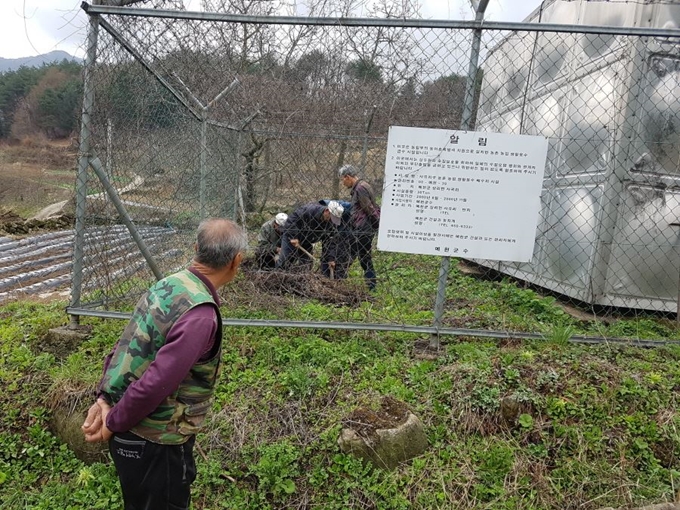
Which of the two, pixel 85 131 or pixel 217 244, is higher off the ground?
pixel 85 131

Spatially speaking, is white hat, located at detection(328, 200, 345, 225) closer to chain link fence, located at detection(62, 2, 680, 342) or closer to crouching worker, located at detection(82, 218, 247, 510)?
chain link fence, located at detection(62, 2, 680, 342)

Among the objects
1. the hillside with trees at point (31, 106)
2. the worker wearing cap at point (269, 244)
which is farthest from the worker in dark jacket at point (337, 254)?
the hillside with trees at point (31, 106)

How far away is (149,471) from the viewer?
173 cm

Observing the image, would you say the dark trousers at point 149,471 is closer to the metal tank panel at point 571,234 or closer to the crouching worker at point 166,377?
the crouching worker at point 166,377

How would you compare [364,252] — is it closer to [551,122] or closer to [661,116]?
[551,122]

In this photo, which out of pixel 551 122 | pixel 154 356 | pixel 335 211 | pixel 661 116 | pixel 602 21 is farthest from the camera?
pixel 335 211

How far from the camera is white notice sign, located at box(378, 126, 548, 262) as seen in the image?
9.53 ft

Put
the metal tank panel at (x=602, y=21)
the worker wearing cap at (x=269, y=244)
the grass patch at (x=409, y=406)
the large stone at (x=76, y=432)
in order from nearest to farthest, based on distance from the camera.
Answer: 1. the grass patch at (x=409, y=406)
2. the large stone at (x=76, y=432)
3. the metal tank panel at (x=602, y=21)
4. the worker wearing cap at (x=269, y=244)

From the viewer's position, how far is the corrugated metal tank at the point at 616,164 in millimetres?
3699

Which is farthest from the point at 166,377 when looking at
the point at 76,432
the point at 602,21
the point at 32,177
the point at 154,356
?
the point at 32,177

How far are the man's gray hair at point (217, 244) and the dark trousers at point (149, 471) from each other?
0.71 metres

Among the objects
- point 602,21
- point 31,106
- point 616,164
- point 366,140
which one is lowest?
point 616,164

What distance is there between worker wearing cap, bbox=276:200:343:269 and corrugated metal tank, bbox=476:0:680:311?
2.35 meters

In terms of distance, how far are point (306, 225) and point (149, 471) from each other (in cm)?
393
